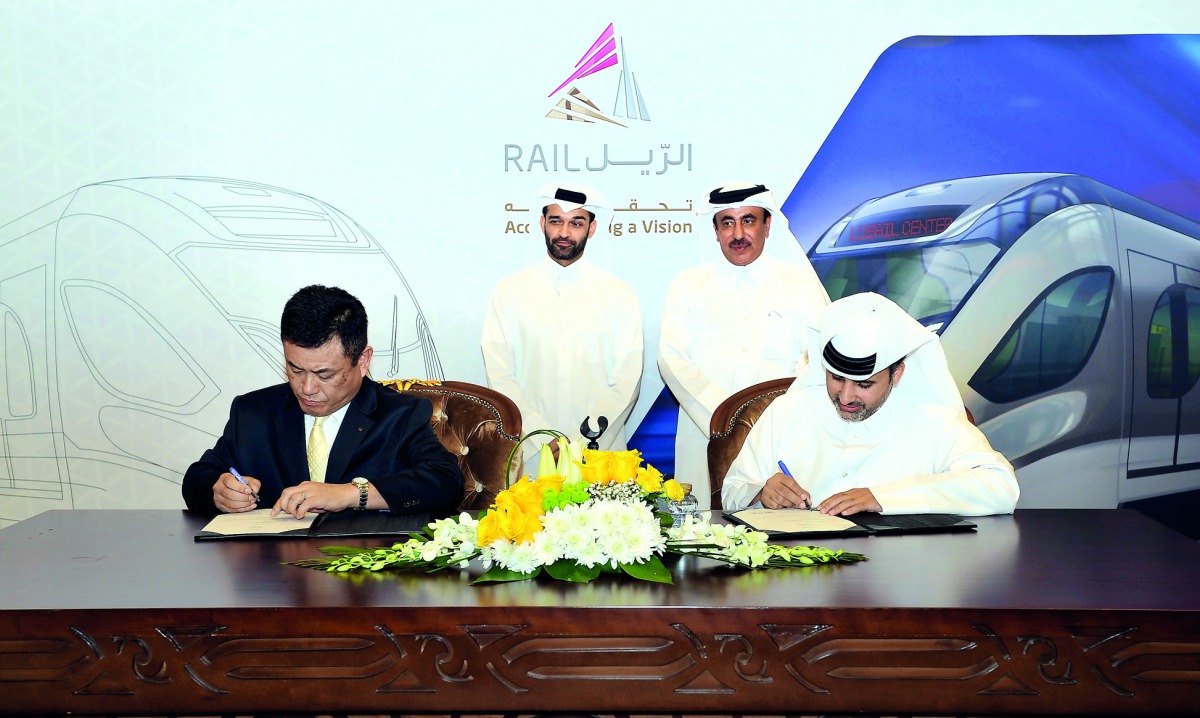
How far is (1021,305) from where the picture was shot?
625cm

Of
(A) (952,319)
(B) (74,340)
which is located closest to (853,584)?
(A) (952,319)

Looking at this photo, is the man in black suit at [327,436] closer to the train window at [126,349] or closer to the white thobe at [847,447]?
the white thobe at [847,447]

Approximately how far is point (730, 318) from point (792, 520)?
3.15m

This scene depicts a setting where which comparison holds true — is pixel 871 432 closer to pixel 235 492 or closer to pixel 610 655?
pixel 610 655

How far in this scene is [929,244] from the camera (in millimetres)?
6266

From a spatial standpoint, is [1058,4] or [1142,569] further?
[1058,4]

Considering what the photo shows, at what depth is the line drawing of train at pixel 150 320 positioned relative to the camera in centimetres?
623

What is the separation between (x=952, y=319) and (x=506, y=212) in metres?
2.79

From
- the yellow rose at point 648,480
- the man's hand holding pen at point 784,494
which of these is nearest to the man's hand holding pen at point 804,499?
the man's hand holding pen at point 784,494

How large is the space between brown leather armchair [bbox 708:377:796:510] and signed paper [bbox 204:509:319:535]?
63.3 inches

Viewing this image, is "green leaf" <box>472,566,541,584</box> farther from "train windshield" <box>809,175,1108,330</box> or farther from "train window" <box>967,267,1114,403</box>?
"train window" <box>967,267,1114,403</box>

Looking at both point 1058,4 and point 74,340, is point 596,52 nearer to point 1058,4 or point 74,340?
point 1058,4

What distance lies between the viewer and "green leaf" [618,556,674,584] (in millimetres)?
2230

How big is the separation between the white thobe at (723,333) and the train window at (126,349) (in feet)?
9.70
